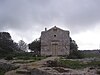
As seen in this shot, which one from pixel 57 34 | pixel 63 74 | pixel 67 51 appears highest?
pixel 57 34

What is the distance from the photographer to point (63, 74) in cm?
2056

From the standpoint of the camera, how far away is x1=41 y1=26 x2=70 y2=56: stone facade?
171ft

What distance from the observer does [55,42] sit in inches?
2050

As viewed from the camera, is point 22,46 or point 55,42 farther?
point 22,46

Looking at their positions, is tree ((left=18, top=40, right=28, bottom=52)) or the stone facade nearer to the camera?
the stone facade

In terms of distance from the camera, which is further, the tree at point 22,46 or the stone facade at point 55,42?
the tree at point 22,46

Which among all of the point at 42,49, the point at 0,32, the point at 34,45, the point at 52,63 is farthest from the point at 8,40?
the point at 52,63

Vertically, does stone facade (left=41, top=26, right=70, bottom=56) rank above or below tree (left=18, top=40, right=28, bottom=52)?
below

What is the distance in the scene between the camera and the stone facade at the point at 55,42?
5200cm

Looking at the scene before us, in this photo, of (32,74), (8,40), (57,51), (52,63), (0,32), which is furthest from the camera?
(0,32)

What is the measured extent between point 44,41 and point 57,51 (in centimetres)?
318

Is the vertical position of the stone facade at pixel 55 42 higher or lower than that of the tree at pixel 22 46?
lower

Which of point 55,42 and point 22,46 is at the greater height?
point 22,46

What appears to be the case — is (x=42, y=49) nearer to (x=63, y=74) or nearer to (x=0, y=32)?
(x=63, y=74)
